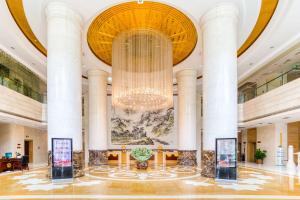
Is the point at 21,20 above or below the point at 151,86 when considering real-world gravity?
above

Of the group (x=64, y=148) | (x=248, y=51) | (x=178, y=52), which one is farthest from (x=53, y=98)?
(x=248, y=51)

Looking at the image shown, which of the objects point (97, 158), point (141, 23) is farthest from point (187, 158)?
point (141, 23)

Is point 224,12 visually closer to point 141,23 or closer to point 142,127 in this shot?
point 141,23

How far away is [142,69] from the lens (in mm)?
13797

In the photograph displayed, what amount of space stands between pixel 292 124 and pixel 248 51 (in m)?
7.57

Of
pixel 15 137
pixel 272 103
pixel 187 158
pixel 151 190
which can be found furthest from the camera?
pixel 187 158

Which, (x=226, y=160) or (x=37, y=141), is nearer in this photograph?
(x=226, y=160)

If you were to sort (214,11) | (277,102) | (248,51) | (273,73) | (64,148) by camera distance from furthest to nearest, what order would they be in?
(273,73), (248,51), (277,102), (214,11), (64,148)

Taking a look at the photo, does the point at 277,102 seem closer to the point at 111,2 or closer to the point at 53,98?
the point at 111,2

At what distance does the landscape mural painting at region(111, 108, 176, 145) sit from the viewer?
23.4 metres

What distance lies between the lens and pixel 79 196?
7.23 m

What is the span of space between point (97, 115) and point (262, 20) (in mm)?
11997

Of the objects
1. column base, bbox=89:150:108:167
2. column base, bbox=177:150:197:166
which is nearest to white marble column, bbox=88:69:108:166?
column base, bbox=89:150:108:167

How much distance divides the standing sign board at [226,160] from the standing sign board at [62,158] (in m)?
5.39
